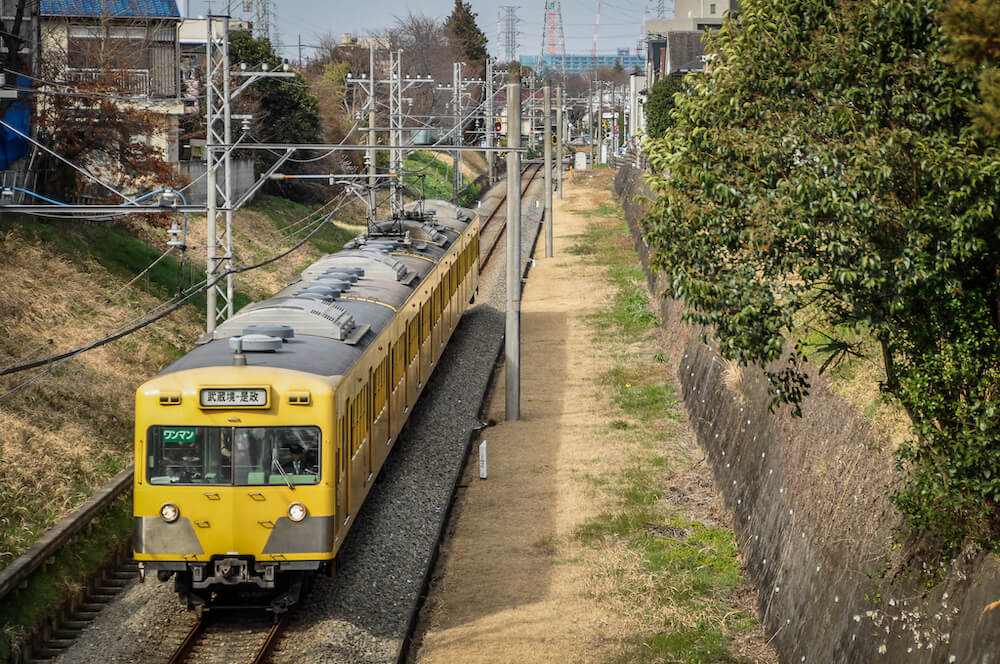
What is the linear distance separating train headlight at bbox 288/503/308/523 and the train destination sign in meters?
1.00

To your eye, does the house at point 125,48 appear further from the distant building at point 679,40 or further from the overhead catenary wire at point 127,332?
the distant building at point 679,40

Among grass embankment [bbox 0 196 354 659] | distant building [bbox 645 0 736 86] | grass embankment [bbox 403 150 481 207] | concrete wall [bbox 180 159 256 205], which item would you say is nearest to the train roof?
grass embankment [bbox 0 196 354 659]

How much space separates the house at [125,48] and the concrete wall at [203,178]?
1.92 feet

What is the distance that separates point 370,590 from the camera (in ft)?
41.3

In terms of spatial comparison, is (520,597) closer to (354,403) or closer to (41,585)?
(354,403)

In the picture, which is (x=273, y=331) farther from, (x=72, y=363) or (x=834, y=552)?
(x=72, y=363)

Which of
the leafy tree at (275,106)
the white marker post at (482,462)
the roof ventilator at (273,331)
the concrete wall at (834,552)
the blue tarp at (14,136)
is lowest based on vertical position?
the white marker post at (482,462)

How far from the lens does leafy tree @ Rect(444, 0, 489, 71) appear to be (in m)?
101

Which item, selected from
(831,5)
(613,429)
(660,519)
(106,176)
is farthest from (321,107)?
(831,5)

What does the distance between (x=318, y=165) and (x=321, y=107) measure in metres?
7.78

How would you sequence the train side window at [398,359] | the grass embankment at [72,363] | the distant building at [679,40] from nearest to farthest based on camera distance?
the grass embankment at [72,363] < the train side window at [398,359] < the distant building at [679,40]

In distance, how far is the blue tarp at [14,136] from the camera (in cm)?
2703

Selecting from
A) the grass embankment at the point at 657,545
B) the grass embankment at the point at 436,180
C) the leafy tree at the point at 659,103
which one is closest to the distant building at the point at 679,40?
the leafy tree at the point at 659,103

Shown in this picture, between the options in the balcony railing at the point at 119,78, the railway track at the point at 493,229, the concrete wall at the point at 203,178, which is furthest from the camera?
the railway track at the point at 493,229
